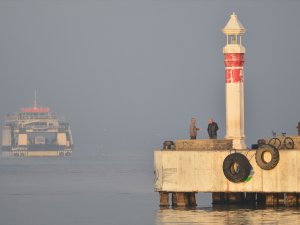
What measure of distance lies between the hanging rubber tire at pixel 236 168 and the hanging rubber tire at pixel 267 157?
435 millimetres

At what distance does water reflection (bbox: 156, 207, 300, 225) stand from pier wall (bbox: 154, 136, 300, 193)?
695 millimetres

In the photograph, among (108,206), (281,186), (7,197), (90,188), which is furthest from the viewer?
(90,188)

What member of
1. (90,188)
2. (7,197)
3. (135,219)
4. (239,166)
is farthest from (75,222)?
(90,188)

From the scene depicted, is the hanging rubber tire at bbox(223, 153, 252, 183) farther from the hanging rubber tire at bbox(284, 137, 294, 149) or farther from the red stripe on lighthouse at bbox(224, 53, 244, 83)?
the red stripe on lighthouse at bbox(224, 53, 244, 83)

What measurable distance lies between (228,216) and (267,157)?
238 centimetres

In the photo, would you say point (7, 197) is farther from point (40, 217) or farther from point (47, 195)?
point (40, 217)

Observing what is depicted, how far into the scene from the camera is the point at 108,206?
187 feet

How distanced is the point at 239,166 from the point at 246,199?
10.0ft

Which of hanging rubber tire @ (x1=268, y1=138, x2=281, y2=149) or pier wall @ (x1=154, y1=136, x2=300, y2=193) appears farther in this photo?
hanging rubber tire @ (x1=268, y1=138, x2=281, y2=149)

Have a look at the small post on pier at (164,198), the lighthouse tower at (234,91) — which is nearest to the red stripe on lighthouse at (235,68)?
the lighthouse tower at (234,91)

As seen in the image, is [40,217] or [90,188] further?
[90,188]

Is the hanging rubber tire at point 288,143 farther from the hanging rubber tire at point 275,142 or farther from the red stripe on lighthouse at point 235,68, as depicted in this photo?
the red stripe on lighthouse at point 235,68

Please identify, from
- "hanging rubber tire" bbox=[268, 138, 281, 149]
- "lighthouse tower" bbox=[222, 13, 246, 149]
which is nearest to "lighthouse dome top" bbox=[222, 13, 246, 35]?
"lighthouse tower" bbox=[222, 13, 246, 149]

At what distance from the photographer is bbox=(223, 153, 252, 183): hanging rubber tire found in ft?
156
